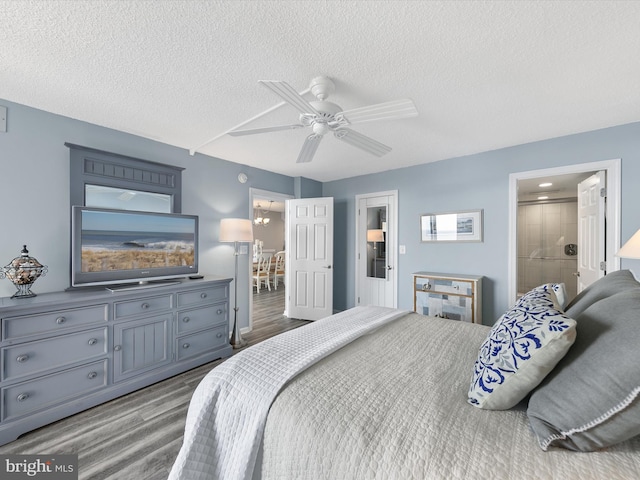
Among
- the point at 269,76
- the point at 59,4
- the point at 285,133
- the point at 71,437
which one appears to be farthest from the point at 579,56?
the point at 71,437

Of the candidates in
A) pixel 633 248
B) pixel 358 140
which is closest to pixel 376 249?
pixel 358 140

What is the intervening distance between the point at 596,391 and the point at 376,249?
3.77 m

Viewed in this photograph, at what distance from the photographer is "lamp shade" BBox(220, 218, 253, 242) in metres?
3.30

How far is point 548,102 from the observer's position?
2211mm

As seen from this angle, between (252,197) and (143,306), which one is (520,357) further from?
(252,197)

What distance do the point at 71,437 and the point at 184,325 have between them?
106 centimetres

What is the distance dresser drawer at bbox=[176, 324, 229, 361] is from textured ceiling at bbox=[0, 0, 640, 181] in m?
2.10

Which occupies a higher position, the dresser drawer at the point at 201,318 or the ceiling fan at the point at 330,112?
the ceiling fan at the point at 330,112

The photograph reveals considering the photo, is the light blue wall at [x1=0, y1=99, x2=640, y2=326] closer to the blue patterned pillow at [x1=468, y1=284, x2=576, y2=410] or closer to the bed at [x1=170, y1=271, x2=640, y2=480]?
the bed at [x1=170, y1=271, x2=640, y2=480]

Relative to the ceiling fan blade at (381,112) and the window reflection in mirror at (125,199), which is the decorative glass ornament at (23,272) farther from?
the ceiling fan blade at (381,112)

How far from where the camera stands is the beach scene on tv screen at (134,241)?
7.77 feet

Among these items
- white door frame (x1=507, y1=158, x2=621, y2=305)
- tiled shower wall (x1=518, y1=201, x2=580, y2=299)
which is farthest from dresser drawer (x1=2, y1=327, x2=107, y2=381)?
tiled shower wall (x1=518, y1=201, x2=580, y2=299)

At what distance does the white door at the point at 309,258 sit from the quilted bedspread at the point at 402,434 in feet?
10.3

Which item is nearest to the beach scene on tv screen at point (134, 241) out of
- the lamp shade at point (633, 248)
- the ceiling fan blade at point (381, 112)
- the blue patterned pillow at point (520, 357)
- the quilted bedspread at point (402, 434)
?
the ceiling fan blade at point (381, 112)
